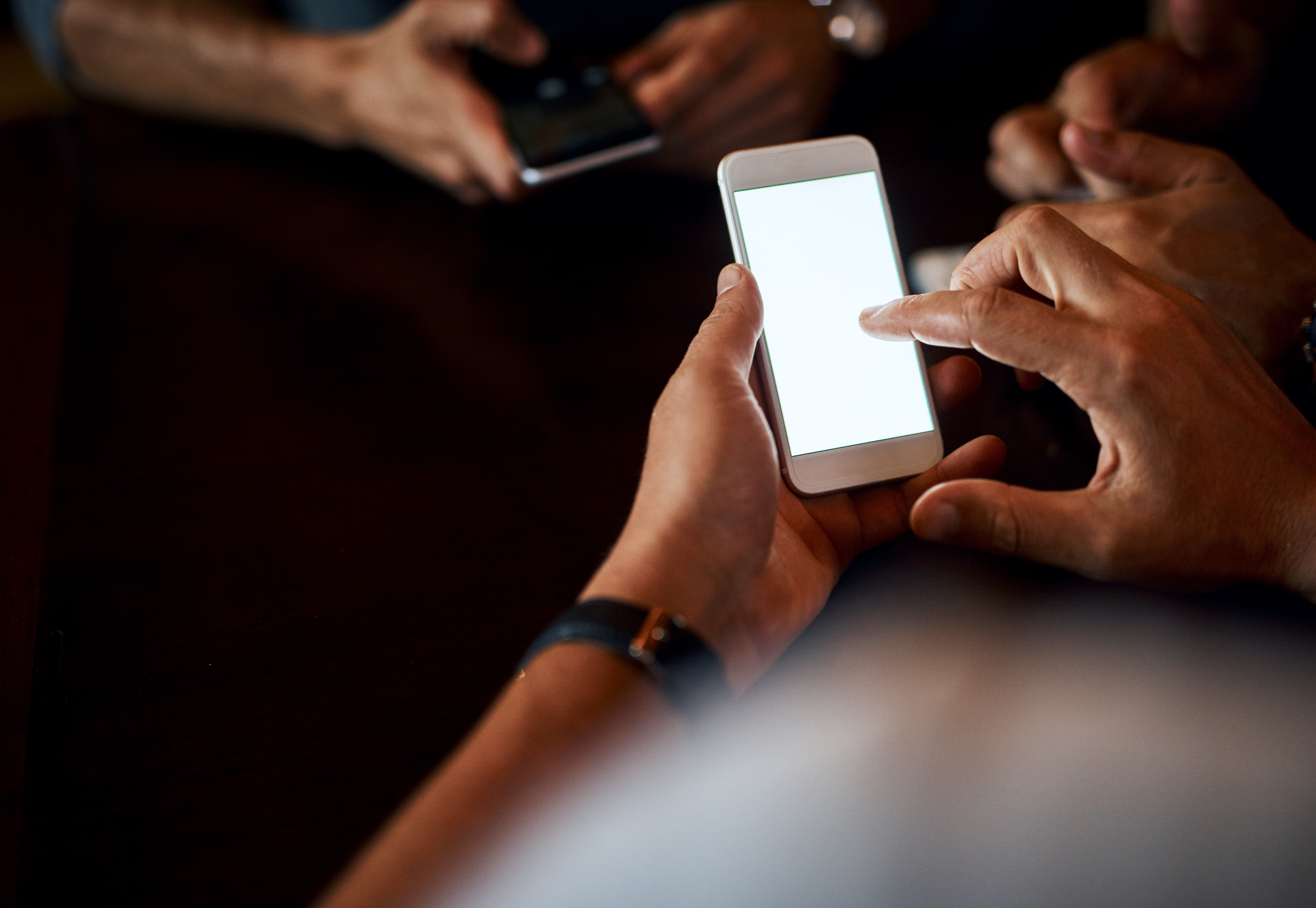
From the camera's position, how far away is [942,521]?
497 mm

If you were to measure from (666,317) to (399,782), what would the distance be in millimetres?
455

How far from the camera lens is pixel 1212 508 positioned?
1.58 ft

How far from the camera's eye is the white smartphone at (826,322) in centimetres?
57

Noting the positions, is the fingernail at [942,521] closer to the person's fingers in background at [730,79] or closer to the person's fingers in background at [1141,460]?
the person's fingers in background at [1141,460]

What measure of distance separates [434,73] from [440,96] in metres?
0.03

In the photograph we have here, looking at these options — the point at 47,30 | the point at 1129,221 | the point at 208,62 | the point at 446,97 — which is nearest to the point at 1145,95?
the point at 1129,221

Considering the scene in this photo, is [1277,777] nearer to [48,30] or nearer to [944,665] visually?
[944,665]

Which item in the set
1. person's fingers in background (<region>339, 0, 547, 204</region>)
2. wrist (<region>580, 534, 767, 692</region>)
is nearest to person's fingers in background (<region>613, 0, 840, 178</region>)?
person's fingers in background (<region>339, 0, 547, 204</region>)

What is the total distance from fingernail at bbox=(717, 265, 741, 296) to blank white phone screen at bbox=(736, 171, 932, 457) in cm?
3

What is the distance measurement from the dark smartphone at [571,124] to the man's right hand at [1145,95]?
1.27 feet

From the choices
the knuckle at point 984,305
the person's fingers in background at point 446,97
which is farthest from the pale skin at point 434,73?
the knuckle at point 984,305

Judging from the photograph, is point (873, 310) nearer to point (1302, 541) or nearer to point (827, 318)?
point (827, 318)

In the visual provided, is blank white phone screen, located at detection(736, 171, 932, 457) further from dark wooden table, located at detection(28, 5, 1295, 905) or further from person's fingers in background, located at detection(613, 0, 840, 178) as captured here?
person's fingers in background, located at detection(613, 0, 840, 178)

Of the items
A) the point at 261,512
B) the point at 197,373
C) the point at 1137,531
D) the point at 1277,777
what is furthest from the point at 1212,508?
the point at 197,373
